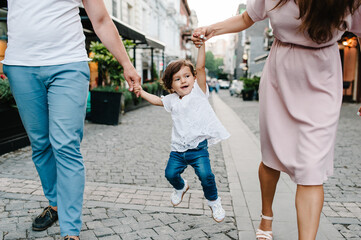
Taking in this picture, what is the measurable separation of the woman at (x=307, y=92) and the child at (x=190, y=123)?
602 mm

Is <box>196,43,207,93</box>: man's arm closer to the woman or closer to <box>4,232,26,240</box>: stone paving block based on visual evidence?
the woman

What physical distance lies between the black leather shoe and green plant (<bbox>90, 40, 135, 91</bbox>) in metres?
6.16

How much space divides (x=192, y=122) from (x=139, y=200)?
1090 millimetres

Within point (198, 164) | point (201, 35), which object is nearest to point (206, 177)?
point (198, 164)

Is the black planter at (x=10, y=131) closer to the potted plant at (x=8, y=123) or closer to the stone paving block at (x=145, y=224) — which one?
the potted plant at (x=8, y=123)

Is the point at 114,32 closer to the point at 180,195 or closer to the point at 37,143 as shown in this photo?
the point at 37,143

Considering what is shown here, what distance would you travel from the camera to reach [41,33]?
2025 millimetres

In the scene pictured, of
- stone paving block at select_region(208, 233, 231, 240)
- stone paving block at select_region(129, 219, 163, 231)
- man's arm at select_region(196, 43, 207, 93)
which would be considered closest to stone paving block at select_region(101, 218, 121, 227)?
stone paving block at select_region(129, 219, 163, 231)

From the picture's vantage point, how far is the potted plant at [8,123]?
4.89 metres

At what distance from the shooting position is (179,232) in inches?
98.3

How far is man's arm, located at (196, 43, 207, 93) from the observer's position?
7.87ft

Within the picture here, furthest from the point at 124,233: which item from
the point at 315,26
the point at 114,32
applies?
the point at 315,26

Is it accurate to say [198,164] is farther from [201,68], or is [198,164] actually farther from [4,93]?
[4,93]

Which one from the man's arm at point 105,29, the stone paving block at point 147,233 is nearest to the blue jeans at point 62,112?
the man's arm at point 105,29
